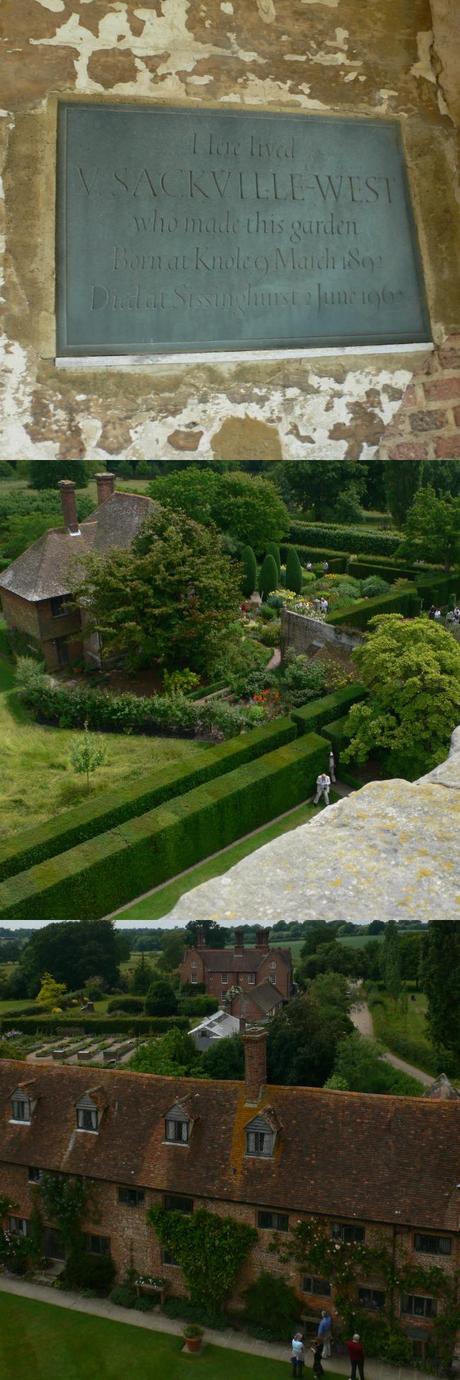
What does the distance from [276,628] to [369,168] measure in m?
2.69

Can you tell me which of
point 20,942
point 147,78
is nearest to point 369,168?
point 147,78

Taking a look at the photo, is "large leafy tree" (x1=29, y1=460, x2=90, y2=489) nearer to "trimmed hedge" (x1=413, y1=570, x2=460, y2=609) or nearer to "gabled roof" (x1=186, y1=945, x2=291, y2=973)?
"trimmed hedge" (x1=413, y1=570, x2=460, y2=609)

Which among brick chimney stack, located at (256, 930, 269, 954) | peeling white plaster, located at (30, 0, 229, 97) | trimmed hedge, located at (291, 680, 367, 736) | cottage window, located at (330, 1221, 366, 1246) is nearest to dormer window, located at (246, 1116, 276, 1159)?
cottage window, located at (330, 1221, 366, 1246)

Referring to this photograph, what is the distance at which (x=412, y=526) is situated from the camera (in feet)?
20.5

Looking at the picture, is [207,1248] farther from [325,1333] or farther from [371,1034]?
[371,1034]

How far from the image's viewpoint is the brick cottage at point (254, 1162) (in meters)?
10.2

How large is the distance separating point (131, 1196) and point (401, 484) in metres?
9.15

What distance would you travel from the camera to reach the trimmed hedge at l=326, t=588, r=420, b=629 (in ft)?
20.9

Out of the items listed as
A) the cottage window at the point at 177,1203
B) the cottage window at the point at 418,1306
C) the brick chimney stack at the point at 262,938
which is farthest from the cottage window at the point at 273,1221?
the brick chimney stack at the point at 262,938

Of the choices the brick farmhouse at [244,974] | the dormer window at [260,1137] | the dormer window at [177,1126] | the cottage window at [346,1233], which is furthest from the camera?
the dormer window at [177,1126]

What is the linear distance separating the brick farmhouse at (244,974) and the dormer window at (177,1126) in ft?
4.16

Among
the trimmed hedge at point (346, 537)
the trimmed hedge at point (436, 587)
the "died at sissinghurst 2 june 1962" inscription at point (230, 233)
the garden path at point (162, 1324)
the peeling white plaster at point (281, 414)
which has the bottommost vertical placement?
the garden path at point (162, 1324)

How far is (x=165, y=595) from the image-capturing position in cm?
609

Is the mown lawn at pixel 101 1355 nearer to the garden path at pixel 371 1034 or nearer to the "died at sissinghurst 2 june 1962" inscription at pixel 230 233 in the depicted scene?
the garden path at pixel 371 1034
